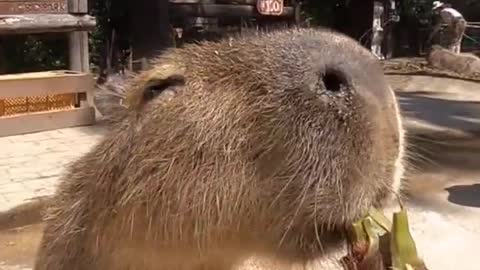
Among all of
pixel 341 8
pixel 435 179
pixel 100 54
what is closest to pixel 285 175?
pixel 435 179

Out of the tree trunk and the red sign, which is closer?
the tree trunk

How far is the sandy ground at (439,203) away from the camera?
4.48m

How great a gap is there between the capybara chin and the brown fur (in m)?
13.8

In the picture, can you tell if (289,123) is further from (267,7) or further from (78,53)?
(267,7)

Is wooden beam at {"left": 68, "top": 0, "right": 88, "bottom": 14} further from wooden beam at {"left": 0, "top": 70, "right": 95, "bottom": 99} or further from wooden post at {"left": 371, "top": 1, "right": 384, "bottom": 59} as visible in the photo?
wooden post at {"left": 371, "top": 1, "right": 384, "bottom": 59}

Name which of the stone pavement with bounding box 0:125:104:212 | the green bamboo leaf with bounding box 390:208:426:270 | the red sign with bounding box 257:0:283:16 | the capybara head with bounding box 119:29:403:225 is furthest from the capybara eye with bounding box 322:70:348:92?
the red sign with bounding box 257:0:283:16

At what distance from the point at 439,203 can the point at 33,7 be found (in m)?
4.95

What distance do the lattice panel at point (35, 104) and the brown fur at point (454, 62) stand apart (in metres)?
9.12

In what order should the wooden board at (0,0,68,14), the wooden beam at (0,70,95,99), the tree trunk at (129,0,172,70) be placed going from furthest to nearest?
the tree trunk at (129,0,172,70) < the wooden board at (0,0,68,14) < the wooden beam at (0,70,95,99)

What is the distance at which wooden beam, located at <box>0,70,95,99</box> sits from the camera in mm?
7465

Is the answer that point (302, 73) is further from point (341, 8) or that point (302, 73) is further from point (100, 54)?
point (341, 8)

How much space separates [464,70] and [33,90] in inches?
386

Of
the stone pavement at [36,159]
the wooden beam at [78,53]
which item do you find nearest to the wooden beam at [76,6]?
the wooden beam at [78,53]

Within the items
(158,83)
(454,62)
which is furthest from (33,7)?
(454,62)
